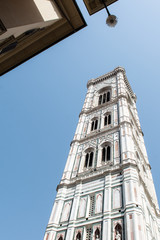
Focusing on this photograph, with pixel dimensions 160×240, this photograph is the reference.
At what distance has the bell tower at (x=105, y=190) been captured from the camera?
449 inches

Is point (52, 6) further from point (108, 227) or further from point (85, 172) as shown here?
point (85, 172)

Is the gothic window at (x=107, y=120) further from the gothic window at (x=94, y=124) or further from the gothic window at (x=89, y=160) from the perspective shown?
the gothic window at (x=89, y=160)

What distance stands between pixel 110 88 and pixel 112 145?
14168 mm

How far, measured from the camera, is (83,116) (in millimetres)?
25641

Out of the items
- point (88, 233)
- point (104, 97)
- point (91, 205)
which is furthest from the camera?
point (104, 97)

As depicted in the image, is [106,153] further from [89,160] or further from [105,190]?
[105,190]

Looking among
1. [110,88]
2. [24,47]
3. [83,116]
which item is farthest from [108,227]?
[110,88]

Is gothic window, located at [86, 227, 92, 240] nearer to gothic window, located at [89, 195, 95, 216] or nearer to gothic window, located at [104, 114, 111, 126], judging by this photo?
gothic window, located at [89, 195, 95, 216]

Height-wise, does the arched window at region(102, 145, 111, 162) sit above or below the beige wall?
above

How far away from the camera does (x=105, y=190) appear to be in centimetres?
1383

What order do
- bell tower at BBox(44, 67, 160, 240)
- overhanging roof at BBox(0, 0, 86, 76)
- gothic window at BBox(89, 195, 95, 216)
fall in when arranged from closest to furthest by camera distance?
overhanging roof at BBox(0, 0, 86, 76) < bell tower at BBox(44, 67, 160, 240) < gothic window at BBox(89, 195, 95, 216)

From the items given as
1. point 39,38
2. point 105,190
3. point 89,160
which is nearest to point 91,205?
point 105,190

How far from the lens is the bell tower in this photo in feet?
37.4

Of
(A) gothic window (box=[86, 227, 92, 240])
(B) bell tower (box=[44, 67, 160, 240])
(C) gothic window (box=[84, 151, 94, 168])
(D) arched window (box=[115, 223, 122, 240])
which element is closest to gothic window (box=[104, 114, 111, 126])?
(B) bell tower (box=[44, 67, 160, 240])
